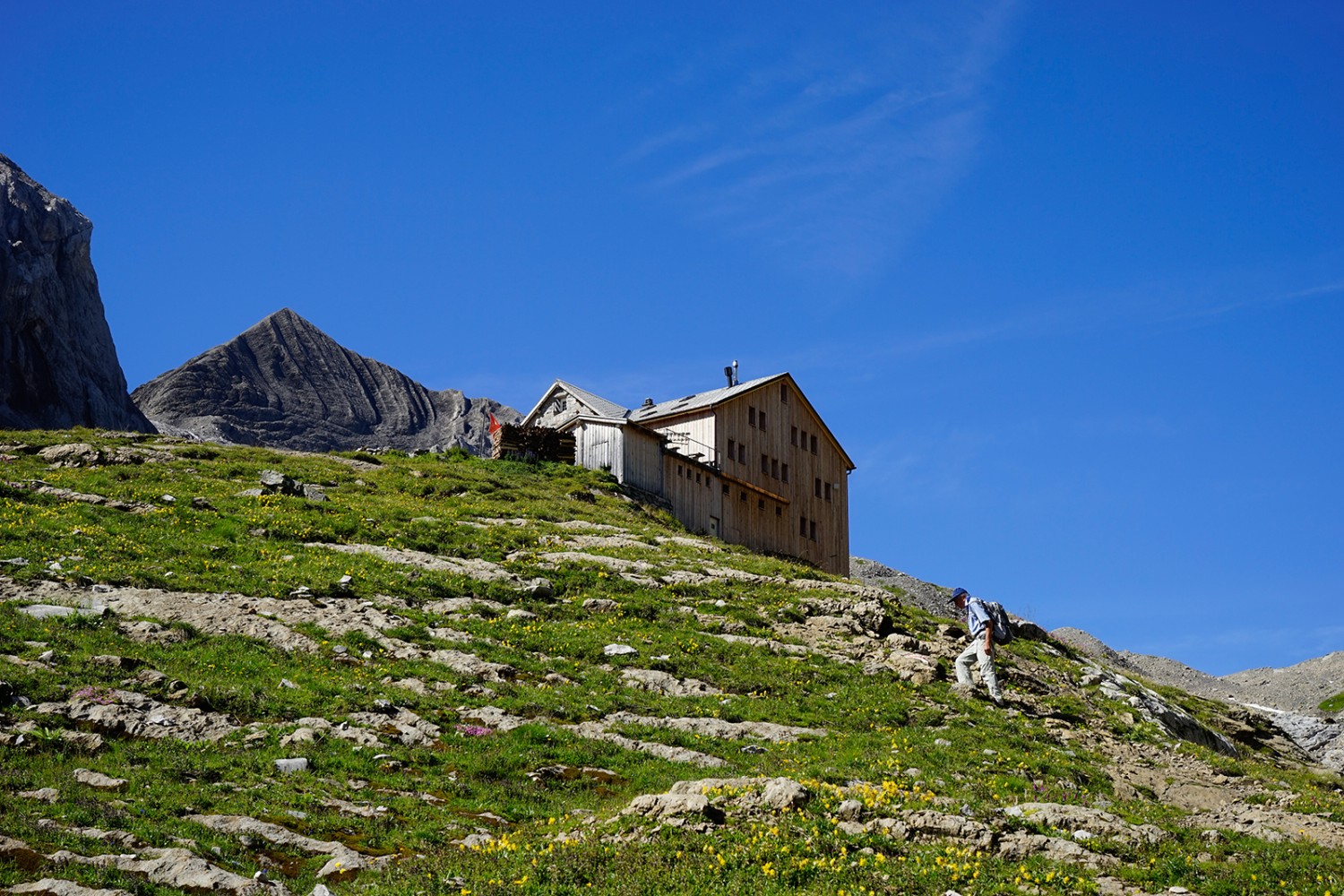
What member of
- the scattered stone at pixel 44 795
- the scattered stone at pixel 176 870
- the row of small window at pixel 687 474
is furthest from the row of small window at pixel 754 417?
the scattered stone at pixel 176 870

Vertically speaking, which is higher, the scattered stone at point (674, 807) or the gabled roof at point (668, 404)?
the gabled roof at point (668, 404)

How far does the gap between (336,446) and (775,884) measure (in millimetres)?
183368

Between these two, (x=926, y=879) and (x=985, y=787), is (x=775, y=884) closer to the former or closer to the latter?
(x=926, y=879)

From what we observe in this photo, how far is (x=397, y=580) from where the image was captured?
33.0 meters

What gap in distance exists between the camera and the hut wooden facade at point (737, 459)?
64312mm

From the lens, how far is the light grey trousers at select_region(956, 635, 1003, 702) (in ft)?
93.9

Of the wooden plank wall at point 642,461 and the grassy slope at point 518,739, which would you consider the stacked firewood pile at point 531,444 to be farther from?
the grassy slope at point 518,739

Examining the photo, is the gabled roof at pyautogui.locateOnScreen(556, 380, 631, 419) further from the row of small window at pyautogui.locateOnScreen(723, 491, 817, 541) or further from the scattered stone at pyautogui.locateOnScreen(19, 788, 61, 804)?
the scattered stone at pyautogui.locateOnScreen(19, 788, 61, 804)

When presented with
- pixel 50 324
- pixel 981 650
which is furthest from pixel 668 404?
pixel 50 324

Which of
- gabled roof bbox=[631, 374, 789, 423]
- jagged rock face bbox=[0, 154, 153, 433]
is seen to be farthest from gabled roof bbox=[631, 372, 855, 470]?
jagged rock face bbox=[0, 154, 153, 433]

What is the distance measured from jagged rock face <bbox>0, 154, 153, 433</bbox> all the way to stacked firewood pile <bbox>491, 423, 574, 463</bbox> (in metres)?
86.7

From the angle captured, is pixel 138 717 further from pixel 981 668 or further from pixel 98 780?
pixel 981 668

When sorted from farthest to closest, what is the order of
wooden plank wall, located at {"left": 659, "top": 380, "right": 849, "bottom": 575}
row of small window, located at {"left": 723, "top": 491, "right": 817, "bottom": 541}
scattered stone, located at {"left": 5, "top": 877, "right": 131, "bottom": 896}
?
row of small window, located at {"left": 723, "top": 491, "right": 817, "bottom": 541}, wooden plank wall, located at {"left": 659, "top": 380, "right": 849, "bottom": 575}, scattered stone, located at {"left": 5, "top": 877, "right": 131, "bottom": 896}

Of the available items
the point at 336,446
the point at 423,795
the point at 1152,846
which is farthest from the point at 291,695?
the point at 336,446
